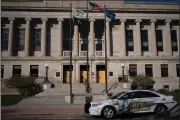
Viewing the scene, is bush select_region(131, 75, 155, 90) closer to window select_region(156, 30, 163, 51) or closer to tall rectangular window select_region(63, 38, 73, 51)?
window select_region(156, 30, 163, 51)

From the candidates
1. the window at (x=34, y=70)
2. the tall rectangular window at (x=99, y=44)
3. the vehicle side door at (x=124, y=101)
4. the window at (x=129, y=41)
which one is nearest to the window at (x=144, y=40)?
the window at (x=129, y=41)

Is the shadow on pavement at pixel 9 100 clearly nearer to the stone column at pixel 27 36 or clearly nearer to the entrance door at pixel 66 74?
the stone column at pixel 27 36

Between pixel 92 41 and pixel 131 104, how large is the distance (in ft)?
89.2

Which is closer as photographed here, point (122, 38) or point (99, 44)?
point (122, 38)

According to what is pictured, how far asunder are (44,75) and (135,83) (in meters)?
14.6

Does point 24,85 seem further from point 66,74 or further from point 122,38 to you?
point 122,38

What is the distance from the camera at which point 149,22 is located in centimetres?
4247

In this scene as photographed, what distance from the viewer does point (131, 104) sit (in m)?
14.3

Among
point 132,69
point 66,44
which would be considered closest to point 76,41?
point 66,44

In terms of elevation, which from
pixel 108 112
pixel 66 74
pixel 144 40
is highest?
pixel 144 40

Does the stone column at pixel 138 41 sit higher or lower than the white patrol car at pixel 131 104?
higher

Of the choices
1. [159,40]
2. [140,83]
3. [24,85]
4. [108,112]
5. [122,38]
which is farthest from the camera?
[159,40]

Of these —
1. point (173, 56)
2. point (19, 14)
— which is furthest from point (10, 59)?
point (173, 56)

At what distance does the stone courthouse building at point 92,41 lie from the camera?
130ft
